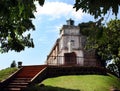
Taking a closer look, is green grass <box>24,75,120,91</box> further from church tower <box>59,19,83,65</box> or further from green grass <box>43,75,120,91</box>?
church tower <box>59,19,83,65</box>

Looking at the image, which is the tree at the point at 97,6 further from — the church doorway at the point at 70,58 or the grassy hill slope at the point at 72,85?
the church doorway at the point at 70,58

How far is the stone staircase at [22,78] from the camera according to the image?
28.2 metres

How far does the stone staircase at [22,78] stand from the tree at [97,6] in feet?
73.8

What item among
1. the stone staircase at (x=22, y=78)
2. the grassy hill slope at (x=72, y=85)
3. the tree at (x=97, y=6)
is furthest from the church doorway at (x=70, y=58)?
the tree at (x=97, y=6)

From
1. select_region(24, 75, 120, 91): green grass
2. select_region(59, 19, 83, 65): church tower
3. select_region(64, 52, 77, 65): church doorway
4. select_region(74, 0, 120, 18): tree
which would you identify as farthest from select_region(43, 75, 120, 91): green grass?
select_region(59, 19, 83, 65): church tower

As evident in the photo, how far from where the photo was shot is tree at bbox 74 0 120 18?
5.32 meters

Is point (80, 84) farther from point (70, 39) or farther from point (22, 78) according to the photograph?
point (70, 39)

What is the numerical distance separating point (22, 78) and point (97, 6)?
88.1 feet

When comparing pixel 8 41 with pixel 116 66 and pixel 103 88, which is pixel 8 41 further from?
pixel 116 66

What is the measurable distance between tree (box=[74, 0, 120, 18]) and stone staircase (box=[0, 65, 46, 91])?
2249 cm

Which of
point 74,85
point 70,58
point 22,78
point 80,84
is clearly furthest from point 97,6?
point 70,58

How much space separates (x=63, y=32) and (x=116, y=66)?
11.4 metres

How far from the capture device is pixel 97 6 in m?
5.42

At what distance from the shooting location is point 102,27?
5.70 metres
